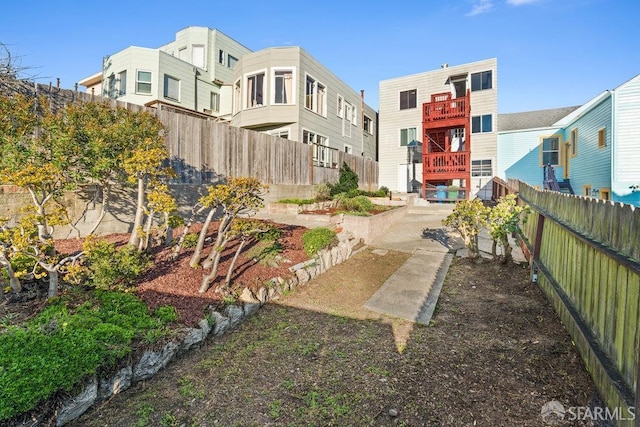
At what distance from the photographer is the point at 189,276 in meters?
5.13

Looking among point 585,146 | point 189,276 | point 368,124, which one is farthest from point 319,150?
point 585,146

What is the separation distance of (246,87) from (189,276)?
14667mm

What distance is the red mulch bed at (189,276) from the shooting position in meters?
4.30

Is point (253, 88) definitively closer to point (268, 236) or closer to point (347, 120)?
point (347, 120)

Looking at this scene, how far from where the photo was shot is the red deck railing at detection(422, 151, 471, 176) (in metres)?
17.2

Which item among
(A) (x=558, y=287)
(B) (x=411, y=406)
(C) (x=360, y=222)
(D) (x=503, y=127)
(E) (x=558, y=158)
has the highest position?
(D) (x=503, y=127)

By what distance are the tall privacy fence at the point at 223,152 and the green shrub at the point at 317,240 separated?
13.5 feet

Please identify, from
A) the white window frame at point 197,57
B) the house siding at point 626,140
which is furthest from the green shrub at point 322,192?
→ the white window frame at point 197,57

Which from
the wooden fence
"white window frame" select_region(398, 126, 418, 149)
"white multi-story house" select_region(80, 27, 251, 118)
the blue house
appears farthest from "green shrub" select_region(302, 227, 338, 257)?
"white window frame" select_region(398, 126, 418, 149)

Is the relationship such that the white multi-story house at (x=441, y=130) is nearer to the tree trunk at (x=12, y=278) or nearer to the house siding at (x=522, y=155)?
the house siding at (x=522, y=155)

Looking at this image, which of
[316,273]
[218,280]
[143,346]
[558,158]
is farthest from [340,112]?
[143,346]

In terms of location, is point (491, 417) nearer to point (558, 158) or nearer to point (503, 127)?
point (558, 158)

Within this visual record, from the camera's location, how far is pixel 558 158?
734 inches

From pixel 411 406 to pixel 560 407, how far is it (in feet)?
4.27
